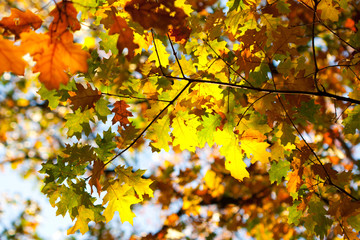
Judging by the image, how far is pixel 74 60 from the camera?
4.60 ft

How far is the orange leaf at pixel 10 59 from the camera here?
1285 millimetres

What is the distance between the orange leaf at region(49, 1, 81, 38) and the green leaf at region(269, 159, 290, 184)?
6.00 feet

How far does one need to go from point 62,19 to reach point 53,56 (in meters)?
0.20

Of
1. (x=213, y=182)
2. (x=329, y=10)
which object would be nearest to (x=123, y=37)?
(x=329, y=10)

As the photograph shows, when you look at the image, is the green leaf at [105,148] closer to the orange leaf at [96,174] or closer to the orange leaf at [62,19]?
the orange leaf at [96,174]

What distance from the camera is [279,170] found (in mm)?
2365

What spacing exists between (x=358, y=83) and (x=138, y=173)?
1.96 m

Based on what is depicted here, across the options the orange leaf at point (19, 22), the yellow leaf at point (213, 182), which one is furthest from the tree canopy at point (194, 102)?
the yellow leaf at point (213, 182)

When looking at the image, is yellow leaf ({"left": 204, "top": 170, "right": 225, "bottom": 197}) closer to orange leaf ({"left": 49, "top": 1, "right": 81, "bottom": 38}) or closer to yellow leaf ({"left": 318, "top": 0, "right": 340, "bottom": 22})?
yellow leaf ({"left": 318, "top": 0, "right": 340, "bottom": 22})

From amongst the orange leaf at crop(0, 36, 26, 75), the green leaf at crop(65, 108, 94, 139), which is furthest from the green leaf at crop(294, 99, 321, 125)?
the orange leaf at crop(0, 36, 26, 75)

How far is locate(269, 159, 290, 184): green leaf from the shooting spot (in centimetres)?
235

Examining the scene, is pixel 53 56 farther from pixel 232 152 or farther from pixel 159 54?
pixel 232 152

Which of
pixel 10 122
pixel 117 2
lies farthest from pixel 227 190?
pixel 10 122

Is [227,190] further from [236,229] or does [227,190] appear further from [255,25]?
[255,25]
